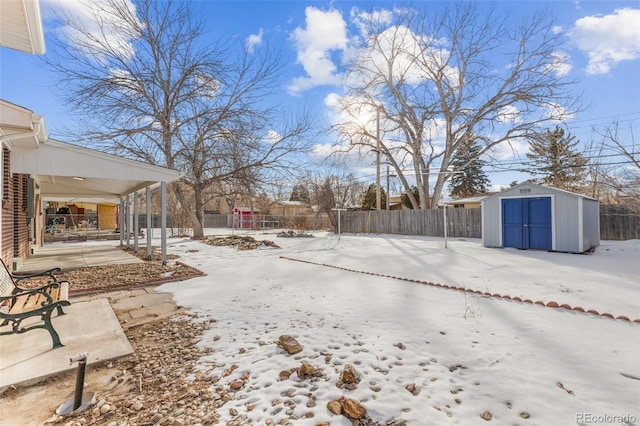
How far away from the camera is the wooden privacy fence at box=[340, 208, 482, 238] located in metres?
14.9

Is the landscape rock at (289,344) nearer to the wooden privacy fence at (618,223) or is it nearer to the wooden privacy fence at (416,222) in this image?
the wooden privacy fence at (416,222)

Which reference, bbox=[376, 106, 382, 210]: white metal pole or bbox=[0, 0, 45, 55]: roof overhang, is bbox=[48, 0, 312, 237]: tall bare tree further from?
bbox=[0, 0, 45, 55]: roof overhang

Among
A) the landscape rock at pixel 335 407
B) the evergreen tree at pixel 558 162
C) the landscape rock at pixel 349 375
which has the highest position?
the evergreen tree at pixel 558 162

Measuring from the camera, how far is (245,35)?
→ 13688 millimetres

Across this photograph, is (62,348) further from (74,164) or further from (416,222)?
(416,222)

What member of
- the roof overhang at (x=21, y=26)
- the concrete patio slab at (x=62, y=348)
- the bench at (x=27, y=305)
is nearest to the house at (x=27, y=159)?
the roof overhang at (x=21, y=26)

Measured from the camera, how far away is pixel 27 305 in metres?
3.47

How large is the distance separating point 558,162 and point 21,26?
27.5m

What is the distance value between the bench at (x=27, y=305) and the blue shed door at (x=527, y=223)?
12.1m

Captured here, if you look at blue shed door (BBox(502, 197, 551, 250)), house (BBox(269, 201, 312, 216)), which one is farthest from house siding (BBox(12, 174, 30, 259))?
house (BBox(269, 201, 312, 216))

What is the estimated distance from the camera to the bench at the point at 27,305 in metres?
2.75

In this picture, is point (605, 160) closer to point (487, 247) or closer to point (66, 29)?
point (487, 247)

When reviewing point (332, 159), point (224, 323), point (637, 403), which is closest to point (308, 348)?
point (224, 323)

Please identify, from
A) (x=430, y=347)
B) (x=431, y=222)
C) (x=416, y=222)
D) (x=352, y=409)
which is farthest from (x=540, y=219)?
(x=352, y=409)
